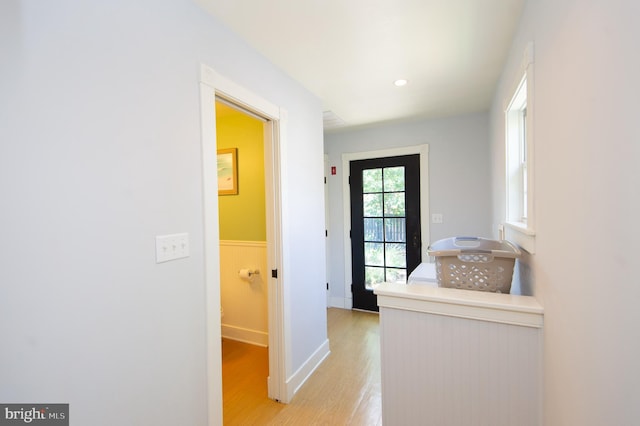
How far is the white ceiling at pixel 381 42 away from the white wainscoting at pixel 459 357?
1485mm

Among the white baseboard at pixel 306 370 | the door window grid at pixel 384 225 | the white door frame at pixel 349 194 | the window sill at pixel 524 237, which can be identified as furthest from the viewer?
the door window grid at pixel 384 225

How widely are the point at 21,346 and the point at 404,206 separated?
11.3 feet

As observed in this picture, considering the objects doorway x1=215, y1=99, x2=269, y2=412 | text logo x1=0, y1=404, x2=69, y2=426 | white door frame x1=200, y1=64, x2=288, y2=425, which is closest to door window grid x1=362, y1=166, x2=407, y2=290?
doorway x1=215, y1=99, x2=269, y2=412

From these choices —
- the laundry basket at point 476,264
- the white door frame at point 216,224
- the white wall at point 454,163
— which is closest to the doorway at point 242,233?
the white door frame at point 216,224

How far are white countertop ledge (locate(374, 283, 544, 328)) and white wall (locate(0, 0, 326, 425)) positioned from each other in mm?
1000

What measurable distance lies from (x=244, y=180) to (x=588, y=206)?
2.75m

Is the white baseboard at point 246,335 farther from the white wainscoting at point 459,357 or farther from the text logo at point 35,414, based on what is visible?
the text logo at point 35,414

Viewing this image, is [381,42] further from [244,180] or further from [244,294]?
[244,294]

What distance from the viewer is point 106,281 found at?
108 centimetres

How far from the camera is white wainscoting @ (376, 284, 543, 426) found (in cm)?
125

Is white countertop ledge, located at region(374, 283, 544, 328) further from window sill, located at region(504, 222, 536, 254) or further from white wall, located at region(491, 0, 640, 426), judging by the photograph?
window sill, located at region(504, 222, 536, 254)

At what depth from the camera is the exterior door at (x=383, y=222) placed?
3633 mm

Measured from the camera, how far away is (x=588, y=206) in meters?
0.84

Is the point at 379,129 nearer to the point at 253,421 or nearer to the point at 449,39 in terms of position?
the point at 449,39
